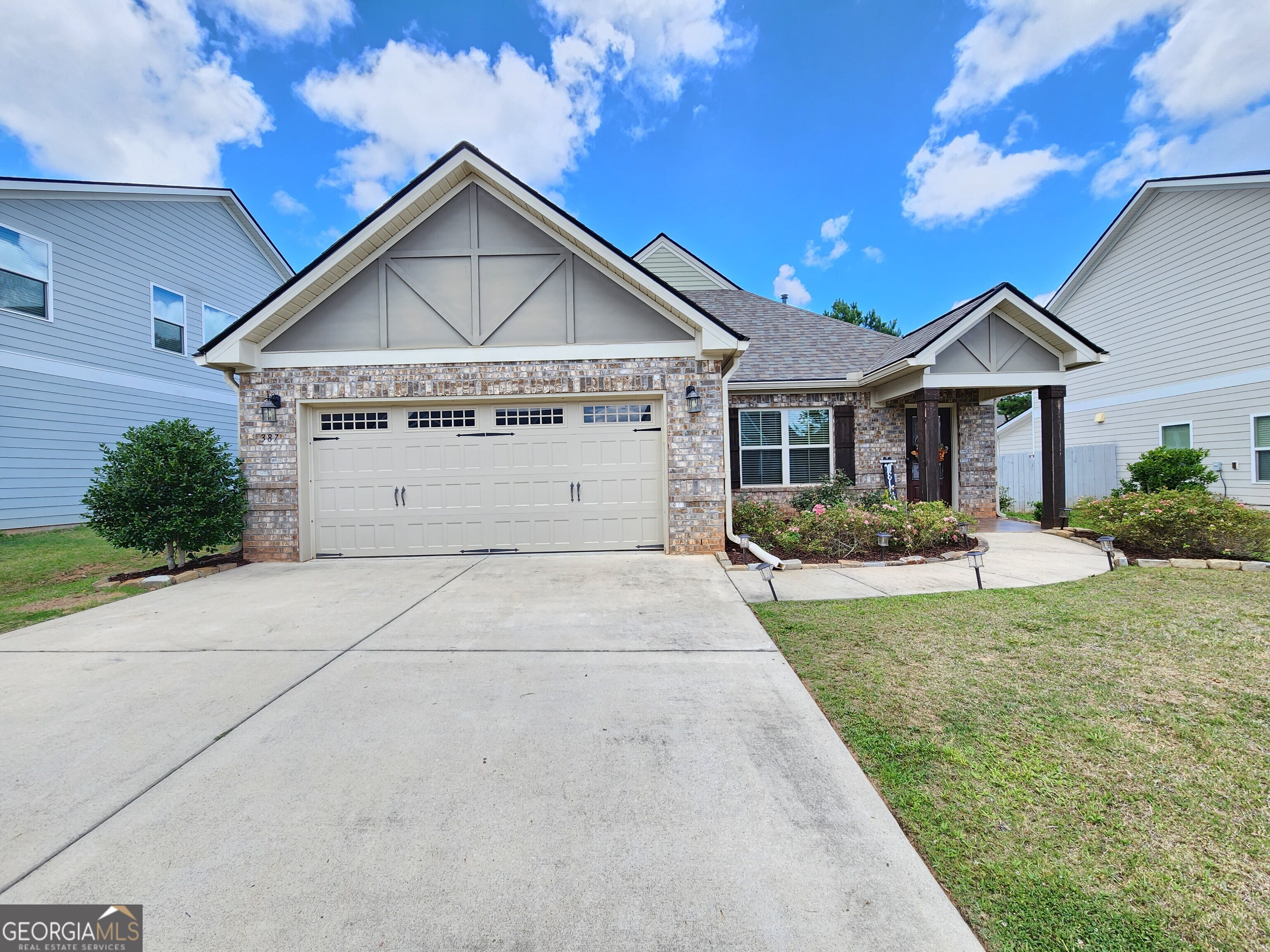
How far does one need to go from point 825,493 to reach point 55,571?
40.9ft

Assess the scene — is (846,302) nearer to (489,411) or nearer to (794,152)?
(794,152)

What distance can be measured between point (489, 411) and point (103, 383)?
993 centimetres

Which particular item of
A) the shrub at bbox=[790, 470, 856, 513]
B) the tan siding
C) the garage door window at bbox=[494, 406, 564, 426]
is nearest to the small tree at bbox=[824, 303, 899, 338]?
the tan siding

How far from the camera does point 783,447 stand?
10.7 m

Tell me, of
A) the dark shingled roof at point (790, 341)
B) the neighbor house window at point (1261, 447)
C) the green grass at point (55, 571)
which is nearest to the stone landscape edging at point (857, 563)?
the dark shingled roof at point (790, 341)

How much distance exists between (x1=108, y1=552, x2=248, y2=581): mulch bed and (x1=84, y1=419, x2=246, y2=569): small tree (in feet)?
0.51

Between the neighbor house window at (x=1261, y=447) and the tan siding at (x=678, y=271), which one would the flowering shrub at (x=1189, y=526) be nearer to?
the neighbor house window at (x=1261, y=447)

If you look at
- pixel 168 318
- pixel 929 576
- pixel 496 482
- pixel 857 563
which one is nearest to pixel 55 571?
pixel 496 482

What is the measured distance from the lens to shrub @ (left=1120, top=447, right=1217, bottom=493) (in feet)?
33.3

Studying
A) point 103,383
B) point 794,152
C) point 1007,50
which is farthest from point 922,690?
point 794,152

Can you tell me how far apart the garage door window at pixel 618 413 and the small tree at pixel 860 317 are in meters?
30.2

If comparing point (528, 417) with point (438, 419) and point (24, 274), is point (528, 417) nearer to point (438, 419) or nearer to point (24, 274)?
point (438, 419)

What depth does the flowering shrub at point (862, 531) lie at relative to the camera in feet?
25.5

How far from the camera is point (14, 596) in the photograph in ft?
19.9
